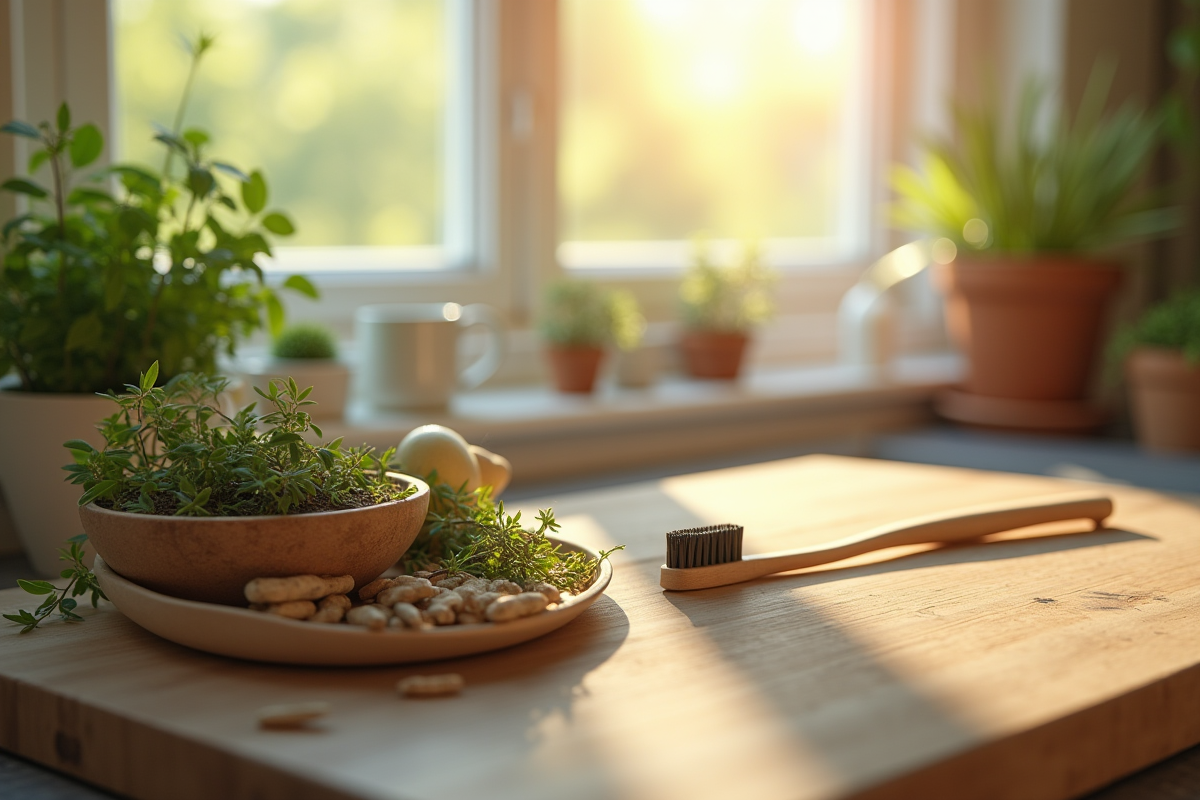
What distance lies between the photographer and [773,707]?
Result: 596 millimetres

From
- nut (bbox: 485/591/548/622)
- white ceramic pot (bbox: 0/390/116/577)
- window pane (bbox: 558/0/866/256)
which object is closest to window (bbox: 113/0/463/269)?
window pane (bbox: 558/0/866/256)

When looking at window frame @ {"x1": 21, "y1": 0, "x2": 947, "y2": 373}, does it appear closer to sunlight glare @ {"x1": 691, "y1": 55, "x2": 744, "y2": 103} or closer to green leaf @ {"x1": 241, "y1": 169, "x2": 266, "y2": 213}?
sunlight glare @ {"x1": 691, "y1": 55, "x2": 744, "y2": 103}

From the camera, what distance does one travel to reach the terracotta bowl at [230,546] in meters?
0.65

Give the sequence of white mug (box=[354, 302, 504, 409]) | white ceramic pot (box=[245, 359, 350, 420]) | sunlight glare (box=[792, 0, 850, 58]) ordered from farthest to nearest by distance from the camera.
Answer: sunlight glare (box=[792, 0, 850, 58]) → white mug (box=[354, 302, 504, 409]) → white ceramic pot (box=[245, 359, 350, 420])

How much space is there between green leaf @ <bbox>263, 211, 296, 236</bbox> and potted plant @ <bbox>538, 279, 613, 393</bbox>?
69 cm

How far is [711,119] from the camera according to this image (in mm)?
2227

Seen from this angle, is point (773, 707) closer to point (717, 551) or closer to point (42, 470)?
point (717, 551)

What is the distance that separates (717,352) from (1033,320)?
0.51 meters

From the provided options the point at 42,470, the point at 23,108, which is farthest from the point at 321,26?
the point at 42,470

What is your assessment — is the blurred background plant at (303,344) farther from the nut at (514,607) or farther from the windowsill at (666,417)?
the nut at (514,607)

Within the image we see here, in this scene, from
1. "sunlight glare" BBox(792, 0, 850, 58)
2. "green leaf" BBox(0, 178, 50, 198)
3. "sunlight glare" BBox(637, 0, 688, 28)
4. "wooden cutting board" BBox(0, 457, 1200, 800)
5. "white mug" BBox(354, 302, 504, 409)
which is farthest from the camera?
"sunlight glare" BBox(792, 0, 850, 58)

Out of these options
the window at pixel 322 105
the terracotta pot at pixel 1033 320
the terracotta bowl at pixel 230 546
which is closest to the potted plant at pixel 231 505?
the terracotta bowl at pixel 230 546

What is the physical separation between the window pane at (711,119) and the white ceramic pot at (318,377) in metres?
0.64

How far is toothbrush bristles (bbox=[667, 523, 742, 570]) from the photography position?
2.74 feet
